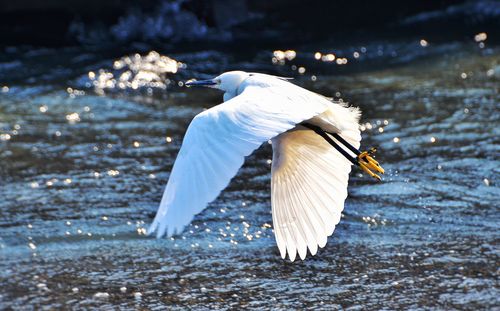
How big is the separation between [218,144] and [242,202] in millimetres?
2189

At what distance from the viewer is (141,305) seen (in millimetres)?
3734

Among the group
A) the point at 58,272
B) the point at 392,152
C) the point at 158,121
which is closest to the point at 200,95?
the point at 158,121

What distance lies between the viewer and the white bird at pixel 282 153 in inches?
99.9

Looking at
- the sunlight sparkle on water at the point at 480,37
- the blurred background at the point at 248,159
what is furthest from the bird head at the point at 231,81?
the sunlight sparkle on water at the point at 480,37

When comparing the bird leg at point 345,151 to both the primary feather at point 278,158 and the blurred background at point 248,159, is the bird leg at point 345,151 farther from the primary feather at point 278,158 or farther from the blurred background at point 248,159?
the blurred background at point 248,159

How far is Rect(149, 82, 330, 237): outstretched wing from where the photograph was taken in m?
2.41

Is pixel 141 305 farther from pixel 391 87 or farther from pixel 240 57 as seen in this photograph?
pixel 240 57

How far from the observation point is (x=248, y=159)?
5570 mm

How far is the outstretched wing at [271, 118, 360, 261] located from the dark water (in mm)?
393

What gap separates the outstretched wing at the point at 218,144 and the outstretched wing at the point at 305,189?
427 mm

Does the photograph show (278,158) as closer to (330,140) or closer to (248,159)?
(330,140)

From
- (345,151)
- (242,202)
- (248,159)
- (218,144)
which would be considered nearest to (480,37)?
(248,159)

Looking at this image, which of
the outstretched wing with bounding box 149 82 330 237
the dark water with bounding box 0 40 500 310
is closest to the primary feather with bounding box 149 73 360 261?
the outstretched wing with bounding box 149 82 330 237

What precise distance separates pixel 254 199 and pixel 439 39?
373 centimetres
